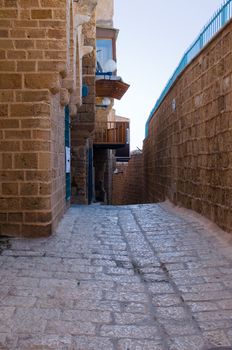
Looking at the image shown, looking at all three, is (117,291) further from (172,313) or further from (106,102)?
(106,102)

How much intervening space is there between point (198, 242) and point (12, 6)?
387cm

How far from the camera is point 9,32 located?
210 inches

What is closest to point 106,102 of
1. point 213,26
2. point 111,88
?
point 111,88

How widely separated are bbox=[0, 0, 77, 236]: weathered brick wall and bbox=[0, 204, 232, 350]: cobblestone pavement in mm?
445

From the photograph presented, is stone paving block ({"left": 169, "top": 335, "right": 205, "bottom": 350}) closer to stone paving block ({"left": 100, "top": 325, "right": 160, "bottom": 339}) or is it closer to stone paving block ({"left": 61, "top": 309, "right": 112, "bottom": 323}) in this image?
stone paving block ({"left": 100, "top": 325, "right": 160, "bottom": 339})

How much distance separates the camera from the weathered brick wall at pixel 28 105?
5285 mm

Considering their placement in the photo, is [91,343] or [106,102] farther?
[106,102]

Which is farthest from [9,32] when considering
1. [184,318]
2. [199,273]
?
[184,318]

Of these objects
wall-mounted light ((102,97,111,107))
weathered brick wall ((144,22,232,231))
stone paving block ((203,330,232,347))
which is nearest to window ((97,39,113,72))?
wall-mounted light ((102,97,111,107))

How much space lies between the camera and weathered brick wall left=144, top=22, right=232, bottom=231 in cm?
538

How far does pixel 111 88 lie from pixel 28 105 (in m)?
13.1

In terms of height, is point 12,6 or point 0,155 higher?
point 12,6

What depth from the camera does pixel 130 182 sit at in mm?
25125

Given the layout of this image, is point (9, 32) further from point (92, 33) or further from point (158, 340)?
point (92, 33)
